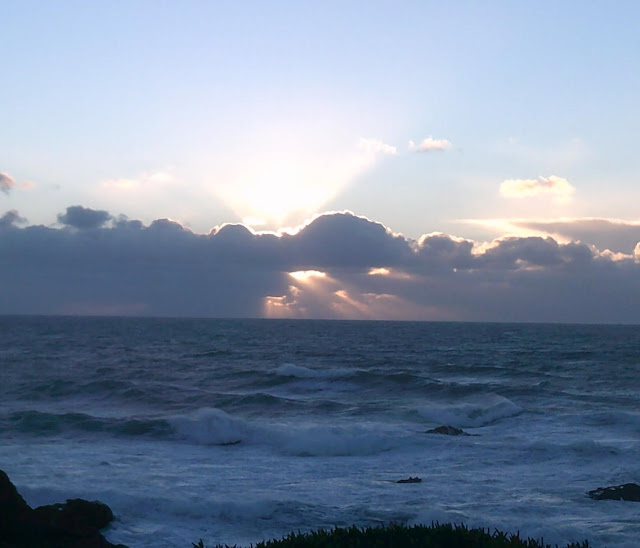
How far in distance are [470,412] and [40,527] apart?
2092cm

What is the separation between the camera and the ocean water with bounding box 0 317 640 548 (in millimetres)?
14312

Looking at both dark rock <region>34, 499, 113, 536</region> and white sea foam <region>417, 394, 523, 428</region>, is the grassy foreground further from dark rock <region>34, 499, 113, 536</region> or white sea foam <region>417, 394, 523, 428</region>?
white sea foam <region>417, 394, 523, 428</region>

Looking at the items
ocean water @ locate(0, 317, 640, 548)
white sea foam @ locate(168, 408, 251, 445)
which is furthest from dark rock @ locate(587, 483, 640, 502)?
white sea foam @ locate(168, 408, 251, 445)

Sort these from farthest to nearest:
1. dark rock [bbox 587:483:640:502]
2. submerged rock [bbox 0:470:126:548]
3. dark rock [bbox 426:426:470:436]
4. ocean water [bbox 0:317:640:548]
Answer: dark rock [bbox 426:426:470:436]
dark rock [bbox 587:483:640:502]
ocean water [bbox 0:317:640:548]
submerged rock [bbox 0:470:126:548]

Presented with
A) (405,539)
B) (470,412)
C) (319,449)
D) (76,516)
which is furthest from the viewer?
(470,412)

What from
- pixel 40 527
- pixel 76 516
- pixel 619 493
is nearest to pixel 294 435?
pixel 619 493

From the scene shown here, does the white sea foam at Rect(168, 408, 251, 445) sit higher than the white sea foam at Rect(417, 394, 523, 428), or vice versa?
the white sea foam at Rect(417, 394, 523, 428)

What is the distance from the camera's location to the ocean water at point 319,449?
1431 centimetres

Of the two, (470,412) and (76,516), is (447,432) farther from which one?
(76,516)

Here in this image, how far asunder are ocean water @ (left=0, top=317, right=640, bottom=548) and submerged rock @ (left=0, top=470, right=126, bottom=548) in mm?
969

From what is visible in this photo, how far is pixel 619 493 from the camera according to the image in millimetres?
15305

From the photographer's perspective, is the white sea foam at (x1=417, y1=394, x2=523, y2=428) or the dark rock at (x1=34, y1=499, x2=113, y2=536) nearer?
the dark rock at (x1=34, y1=499, x2=113, y2=536)

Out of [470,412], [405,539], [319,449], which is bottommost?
[319,449]

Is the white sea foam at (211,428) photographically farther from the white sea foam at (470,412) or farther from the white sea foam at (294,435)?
the white sea foam at (470,412)
